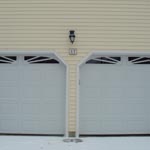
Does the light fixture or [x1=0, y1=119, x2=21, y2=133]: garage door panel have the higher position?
the light fixture

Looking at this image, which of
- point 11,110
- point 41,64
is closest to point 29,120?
point 11,110

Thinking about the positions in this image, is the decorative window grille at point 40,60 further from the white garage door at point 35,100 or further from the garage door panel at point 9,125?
the garage door panel at point 9,125

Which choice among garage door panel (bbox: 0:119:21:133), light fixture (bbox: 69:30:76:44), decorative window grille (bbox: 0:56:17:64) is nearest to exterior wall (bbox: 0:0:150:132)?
light fixture (bbox: 69:30:76:44)

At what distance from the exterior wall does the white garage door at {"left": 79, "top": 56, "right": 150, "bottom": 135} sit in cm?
38

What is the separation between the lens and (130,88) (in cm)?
871

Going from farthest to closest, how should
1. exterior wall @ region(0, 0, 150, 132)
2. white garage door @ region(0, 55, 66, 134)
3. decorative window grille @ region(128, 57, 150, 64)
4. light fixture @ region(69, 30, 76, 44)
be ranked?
decorative window grille @ region(128, 57, 150, 64) → white garage door @ region(0, 55, 66, 134) → exterior wall @ region(0, 0, 150, 132) → light fixture @ region(69, 30, 76, 44)

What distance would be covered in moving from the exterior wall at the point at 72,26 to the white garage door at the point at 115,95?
0.38 metres

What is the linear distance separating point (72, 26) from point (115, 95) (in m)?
2.18

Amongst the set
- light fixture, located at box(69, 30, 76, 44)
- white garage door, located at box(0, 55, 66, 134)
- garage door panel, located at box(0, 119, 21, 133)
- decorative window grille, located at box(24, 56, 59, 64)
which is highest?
light fixture, located at box(69, 30, 76, 44)

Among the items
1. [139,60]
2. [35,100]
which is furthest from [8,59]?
[139,60]

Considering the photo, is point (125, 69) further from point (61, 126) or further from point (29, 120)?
point (29, 120)

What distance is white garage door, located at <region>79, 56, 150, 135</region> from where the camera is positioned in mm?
8617

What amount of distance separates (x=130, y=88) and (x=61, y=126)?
2.13m

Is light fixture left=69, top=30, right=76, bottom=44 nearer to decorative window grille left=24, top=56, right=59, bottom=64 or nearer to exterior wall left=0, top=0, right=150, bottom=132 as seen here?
exterior wall left=0, top=0, right=150, bottom=132
